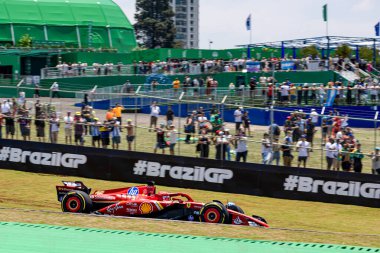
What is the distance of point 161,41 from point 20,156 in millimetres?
77900

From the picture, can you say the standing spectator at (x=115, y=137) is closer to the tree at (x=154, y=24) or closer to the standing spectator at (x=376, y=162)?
the standing spectator at (x=376, y=162)

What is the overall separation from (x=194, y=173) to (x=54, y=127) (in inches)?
175

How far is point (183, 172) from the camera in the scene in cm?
2156

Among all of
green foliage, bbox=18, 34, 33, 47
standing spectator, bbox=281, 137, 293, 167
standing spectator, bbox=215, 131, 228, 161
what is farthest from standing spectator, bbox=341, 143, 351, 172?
green foliage, bbox=18, 34, 33, 47

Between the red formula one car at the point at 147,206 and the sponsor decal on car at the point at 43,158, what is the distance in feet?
21.5

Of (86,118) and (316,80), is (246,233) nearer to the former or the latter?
(86,118)

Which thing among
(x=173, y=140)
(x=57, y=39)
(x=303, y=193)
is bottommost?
(x=303, y=193)

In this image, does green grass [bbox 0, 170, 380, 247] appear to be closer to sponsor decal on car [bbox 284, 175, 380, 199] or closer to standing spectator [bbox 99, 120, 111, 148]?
sponsor decal on car [bbox 284, 175, 380, 199]

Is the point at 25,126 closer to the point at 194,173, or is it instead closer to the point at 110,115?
the point at 110,115

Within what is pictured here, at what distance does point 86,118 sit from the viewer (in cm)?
2250

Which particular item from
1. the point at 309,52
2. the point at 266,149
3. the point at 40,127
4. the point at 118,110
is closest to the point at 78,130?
the point at 40,127

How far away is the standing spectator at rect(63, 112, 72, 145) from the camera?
2241 centimetres

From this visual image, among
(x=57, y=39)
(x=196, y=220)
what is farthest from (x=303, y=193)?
(x=57, y=39)

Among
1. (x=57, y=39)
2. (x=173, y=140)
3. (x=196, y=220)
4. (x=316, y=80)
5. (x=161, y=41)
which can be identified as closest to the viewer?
(x=196, y=220)
